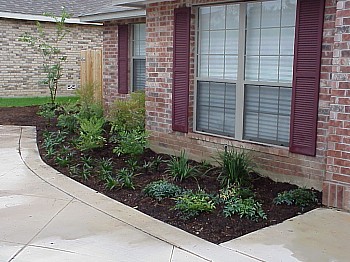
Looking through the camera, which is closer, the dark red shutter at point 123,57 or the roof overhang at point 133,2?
the roof overhang at point 133,2

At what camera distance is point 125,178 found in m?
6.63

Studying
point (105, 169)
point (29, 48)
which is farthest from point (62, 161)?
point (29, 48)

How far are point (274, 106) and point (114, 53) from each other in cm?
620

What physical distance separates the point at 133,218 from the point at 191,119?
286 cm


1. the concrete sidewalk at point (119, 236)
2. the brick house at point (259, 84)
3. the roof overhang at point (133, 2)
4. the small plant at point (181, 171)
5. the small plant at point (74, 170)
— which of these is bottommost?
the concrete sidewalk at point (119, 236)

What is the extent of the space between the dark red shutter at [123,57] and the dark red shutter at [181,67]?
379 centimetres

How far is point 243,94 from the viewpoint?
6.95 metres

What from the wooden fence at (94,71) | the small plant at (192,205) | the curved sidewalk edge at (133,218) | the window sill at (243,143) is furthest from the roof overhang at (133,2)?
the wooden fence at (94,71)

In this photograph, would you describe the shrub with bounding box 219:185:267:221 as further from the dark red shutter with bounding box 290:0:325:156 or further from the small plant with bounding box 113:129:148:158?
the small plant with bounding box 113:129:148:158

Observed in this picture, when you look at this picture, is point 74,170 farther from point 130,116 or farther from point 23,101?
point 23,101

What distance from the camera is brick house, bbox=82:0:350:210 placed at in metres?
5.47

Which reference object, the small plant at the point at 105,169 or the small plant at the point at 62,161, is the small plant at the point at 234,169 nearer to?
the small plant at the point at 105,169

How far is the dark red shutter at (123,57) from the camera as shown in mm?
11367

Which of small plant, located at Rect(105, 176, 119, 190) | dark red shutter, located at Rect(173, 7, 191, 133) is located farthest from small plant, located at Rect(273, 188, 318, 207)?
dark red shutter, located at Rect(173, 7, 191, 133)
